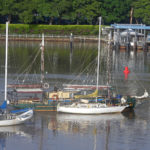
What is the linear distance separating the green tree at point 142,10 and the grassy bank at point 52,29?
11959 millimetres

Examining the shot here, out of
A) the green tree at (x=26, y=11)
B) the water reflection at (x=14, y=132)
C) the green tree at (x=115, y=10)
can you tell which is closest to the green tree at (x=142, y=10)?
the green tree at (x=115, y=10)

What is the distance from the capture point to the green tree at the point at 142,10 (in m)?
128

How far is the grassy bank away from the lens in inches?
4781

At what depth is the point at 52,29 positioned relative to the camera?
123 m

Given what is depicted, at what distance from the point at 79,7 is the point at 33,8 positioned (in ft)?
38.0

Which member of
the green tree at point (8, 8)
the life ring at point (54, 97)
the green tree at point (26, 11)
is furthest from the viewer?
the green tree at point (26, 11)

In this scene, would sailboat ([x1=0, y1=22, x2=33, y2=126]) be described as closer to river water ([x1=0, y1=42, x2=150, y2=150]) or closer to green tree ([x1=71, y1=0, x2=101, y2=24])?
river water ([x1=0, y1=42, x2=150, y2=150])

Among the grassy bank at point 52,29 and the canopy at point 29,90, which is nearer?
the canopy at point 29,90

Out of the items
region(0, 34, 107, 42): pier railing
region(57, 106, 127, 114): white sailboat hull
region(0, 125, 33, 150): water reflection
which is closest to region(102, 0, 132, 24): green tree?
region(0, 34, 107, 42): pier railing

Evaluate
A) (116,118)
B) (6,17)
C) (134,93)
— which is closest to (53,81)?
(134,93)

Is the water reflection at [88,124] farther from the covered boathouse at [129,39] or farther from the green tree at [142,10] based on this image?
the green tree at [142,10]

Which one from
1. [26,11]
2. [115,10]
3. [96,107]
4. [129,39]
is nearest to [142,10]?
[115,10]

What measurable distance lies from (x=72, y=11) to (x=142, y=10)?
17043 mm

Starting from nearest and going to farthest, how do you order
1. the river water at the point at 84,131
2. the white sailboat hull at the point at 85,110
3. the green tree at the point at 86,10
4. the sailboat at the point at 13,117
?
1. the river water at the point at 84,131
2. the sailboat at the point at 13,117
3. the white sailboat hull at the point at 85,110
4. the green tree at the point at 86,10
